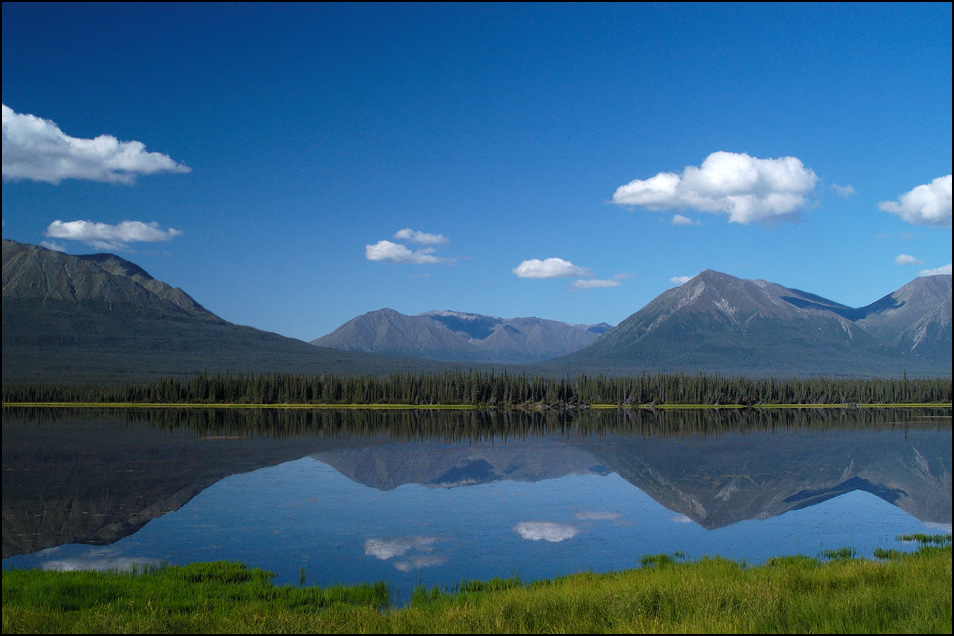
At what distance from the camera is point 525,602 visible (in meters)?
12.9

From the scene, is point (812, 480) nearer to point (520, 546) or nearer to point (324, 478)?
point (520, 546)

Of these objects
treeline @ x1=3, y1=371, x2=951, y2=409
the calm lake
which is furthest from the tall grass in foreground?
treeline @ x1=3, y1=371, x2=951, y2=409

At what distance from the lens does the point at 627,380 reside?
5856 inches

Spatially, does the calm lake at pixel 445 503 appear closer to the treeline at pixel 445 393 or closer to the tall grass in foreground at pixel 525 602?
the tall grass in foreground at pixel 525 602

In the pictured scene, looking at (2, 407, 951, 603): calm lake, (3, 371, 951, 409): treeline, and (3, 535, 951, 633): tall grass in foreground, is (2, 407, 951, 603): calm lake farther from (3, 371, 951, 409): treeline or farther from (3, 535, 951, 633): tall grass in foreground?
(3, 371, 951, 409): treeline

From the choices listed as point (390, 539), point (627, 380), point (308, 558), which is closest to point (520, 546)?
point (390, 539)

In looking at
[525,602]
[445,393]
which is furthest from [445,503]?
[445,393]

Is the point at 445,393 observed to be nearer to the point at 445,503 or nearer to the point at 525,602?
the point at 445,503

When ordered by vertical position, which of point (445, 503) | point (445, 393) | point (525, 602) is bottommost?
point (445, 393)

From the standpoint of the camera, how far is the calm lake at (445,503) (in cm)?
1953

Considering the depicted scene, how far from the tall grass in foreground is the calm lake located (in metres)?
1.80

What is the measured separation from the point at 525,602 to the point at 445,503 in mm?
15867

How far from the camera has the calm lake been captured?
19.5 m

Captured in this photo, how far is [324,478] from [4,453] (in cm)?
2177
